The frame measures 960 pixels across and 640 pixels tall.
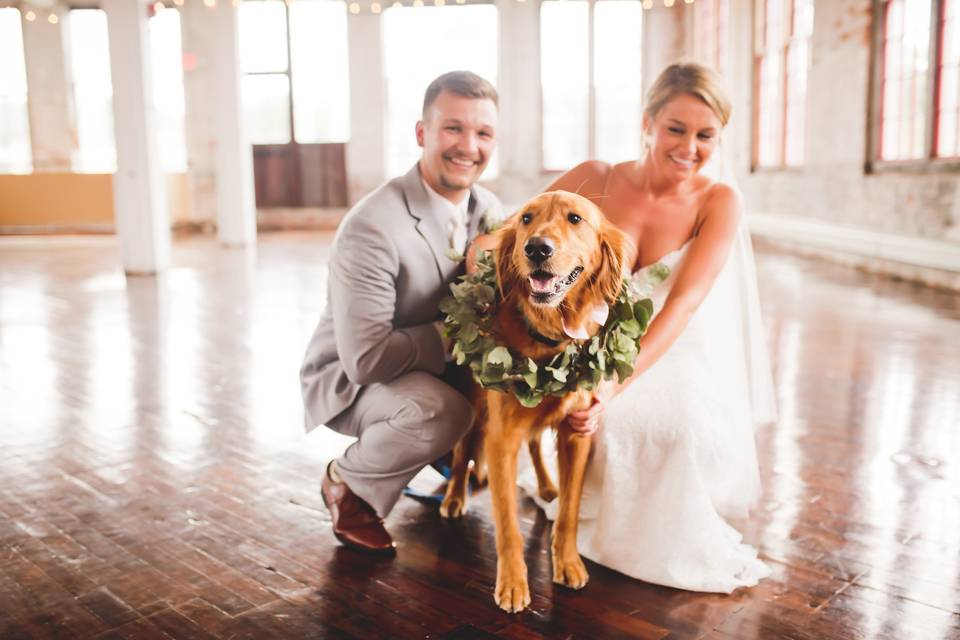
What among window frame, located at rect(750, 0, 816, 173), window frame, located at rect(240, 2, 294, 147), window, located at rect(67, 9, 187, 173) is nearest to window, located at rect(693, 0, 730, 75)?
window frame, located at rect(750, 0, 816, 173)

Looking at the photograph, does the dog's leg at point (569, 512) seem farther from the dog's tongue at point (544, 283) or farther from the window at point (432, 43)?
the window at point (432, 43)

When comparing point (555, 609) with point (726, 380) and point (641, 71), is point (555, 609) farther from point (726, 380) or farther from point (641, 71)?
point (641, 71)

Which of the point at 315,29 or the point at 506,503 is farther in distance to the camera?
the point at 315,29

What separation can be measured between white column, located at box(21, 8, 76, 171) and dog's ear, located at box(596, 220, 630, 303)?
625 inches

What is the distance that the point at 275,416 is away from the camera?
416 centimetres

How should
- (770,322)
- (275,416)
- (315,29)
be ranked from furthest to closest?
(315,29)
(770,322)
(275,416)

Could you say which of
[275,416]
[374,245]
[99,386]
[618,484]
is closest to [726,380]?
[618,484]

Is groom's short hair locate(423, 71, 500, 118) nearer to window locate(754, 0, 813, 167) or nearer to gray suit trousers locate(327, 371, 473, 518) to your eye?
gray suit trousers locate(327, 371, 473, 518)

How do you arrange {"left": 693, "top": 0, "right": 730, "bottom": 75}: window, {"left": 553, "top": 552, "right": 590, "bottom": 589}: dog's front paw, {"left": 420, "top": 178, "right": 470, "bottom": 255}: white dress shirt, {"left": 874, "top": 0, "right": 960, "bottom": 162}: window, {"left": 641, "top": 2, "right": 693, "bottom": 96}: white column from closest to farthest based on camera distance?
{"left": 553, "top": 552, "right": 590, "bottom": 589}: dog's front paw
{"left": 420, "top": 178, "right": 470, "bottom": 255}: white dress shirt
{"left": 874, "top": 0, "right": 960, "bottom": 162}: window
{"left": 693, "top": 0, "right": 730, "bottom": 75}: window
{"left": 641, "top": 2, "right": 693, "bottom": 96}: white column

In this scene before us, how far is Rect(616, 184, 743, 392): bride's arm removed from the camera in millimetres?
2527

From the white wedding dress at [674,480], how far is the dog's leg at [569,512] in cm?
12

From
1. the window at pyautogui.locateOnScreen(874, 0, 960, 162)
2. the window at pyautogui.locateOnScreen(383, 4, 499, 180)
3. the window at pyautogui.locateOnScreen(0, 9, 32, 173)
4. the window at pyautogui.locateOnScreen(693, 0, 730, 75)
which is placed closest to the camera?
the window at pyautogui.locateOnScreen(874, 0, 960, 162)

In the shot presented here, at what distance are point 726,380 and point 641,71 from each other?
14.2 m

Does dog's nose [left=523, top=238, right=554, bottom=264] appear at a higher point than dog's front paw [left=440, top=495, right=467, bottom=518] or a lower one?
higher
